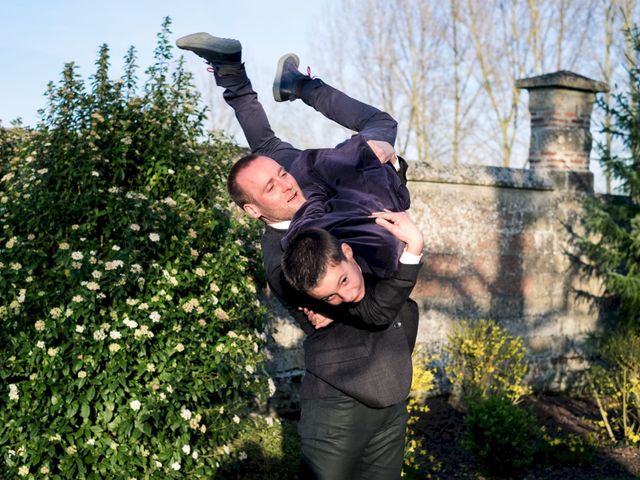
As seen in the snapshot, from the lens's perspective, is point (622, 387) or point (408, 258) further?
point (622, 387)

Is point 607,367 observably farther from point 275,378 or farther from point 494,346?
point 275,378

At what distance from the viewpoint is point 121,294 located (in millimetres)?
4504

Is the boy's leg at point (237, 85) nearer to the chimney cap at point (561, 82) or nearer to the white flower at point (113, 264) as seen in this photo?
the white flower at point (113, 264)

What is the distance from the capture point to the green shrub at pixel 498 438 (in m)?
6.18

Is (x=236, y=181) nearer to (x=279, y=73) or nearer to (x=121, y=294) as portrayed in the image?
(x=279, y=73)

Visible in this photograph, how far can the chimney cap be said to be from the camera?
8.88 meters

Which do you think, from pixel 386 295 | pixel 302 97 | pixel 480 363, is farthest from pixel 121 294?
pixel 480 363

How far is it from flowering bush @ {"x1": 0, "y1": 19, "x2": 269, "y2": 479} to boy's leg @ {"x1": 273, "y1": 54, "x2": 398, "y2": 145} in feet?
3.55

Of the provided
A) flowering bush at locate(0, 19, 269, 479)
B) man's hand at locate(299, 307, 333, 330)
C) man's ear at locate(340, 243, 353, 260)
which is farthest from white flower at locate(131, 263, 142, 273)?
man's ear at locate(340, 243, 353, 260)

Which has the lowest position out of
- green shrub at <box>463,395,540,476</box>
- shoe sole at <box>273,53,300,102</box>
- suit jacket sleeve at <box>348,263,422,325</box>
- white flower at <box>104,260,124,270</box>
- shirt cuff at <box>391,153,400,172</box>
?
green shrub at <box>463,395,540,476</box>

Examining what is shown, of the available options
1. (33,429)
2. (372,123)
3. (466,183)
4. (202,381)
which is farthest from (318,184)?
(466,183)

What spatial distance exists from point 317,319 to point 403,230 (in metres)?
0.55

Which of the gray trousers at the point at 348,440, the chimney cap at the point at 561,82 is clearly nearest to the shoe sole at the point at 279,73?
the gray trousers at the point at 348,440

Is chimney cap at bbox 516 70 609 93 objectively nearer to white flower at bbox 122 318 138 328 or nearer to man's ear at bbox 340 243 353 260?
white flower at bbox 122 318 138 328
